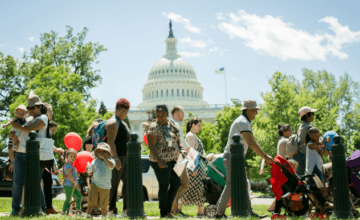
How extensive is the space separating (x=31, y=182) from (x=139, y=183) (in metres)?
1.49

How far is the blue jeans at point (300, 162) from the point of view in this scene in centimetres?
760

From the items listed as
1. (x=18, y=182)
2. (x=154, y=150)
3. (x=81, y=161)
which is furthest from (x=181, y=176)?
(x=18, y=182)

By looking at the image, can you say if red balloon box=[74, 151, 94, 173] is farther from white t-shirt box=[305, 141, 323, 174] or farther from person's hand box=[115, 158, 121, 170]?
white t-shirt box=[305, 141, 323, 174]

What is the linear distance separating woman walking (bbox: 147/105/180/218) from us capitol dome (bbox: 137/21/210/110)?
114 meters

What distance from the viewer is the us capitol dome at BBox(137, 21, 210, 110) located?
124m

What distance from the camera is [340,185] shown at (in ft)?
19.1

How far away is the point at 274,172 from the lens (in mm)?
6660

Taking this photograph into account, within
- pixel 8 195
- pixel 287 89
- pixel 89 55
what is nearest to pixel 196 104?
pixel 89 55

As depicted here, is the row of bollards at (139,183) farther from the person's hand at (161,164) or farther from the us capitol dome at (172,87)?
the us capitol dome at (172,87)

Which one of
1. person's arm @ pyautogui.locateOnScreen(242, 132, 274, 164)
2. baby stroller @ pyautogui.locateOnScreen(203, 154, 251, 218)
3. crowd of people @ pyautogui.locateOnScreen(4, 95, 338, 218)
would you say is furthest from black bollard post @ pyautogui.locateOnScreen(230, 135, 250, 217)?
baby stroller @ pyautogui.locateOnScreen(203, 154, 251, 218)

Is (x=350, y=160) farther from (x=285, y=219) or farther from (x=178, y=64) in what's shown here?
(x=178, y=64)

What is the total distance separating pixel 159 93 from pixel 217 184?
394 ft

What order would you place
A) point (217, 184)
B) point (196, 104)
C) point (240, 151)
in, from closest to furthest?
point (240, 151)
point (217, 184)
point (196, 104)

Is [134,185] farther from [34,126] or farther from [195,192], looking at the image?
[195,192]
